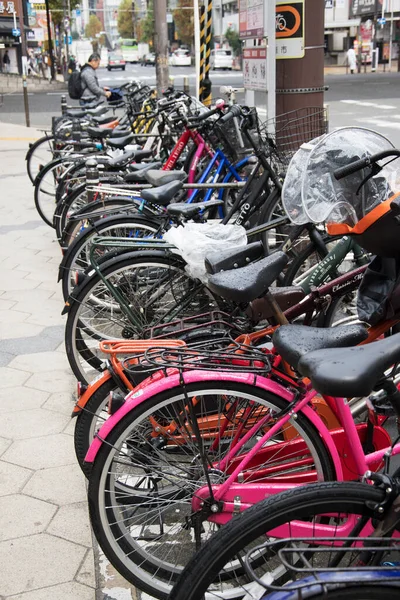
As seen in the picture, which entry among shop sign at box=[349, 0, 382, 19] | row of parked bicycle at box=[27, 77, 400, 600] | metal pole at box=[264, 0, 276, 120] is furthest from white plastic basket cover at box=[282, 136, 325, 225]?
shop sign at box=[349, 0, 382, 19]

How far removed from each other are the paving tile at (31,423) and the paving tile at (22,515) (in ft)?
1.93

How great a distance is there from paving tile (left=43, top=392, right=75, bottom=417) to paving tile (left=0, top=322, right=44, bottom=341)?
104cm

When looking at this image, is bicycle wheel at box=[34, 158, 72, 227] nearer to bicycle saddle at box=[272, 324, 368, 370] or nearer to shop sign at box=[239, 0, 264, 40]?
shop sign at box=[239, 0, 264, 40]

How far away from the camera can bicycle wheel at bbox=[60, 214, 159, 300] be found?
4289 millimetres

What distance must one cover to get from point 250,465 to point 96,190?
2635 millimetres

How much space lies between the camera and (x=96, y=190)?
4.71m

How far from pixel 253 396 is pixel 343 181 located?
3.03 ft

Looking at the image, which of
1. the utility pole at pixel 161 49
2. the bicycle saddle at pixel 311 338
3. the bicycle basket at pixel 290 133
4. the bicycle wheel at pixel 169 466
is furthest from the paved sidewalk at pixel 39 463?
the utility pole at pixel 161 49

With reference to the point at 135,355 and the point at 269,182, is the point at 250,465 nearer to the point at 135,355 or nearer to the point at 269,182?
the point at 135,355

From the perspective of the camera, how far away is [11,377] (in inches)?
174

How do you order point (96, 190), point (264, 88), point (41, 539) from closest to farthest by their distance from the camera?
point (41, 539), point (96, 190), point (264, 88)

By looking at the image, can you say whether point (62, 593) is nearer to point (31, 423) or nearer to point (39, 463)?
point (39, 463)

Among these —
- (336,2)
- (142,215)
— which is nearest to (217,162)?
(142,215)

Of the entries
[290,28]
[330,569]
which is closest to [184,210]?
[290,28]
